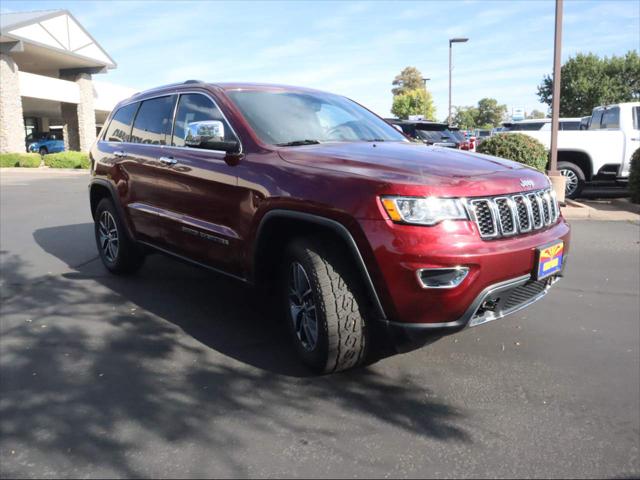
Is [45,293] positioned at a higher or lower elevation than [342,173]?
lower

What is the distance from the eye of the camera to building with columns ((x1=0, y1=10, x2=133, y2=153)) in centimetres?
2608

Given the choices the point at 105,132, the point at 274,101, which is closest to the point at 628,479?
the point at 274,101

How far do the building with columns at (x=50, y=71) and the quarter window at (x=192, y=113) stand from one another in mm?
25167

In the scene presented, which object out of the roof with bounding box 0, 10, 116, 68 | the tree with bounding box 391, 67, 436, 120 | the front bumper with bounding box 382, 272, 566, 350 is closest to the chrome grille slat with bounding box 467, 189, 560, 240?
the front bumper with bounding box 382, 272, 566, 350

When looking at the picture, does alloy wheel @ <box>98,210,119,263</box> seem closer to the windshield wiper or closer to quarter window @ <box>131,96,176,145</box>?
quarter window @ <box>131,96,176,145</box>

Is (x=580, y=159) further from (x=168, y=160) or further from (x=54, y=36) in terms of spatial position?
(x=54, y=36)

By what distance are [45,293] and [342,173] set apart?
3436mm

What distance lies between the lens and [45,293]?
511 cm

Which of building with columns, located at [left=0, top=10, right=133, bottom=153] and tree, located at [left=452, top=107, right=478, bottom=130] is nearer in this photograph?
building with columns, located at [left=0, top=10, right=133, bottom=153]

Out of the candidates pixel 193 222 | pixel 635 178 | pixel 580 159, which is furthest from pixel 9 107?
pixel 193 222

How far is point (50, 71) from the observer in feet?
112

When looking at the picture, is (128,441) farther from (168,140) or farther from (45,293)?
(45,293)

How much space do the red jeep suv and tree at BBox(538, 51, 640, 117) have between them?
156 feet

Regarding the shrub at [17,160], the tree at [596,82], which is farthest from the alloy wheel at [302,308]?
the tree at [596,82]
